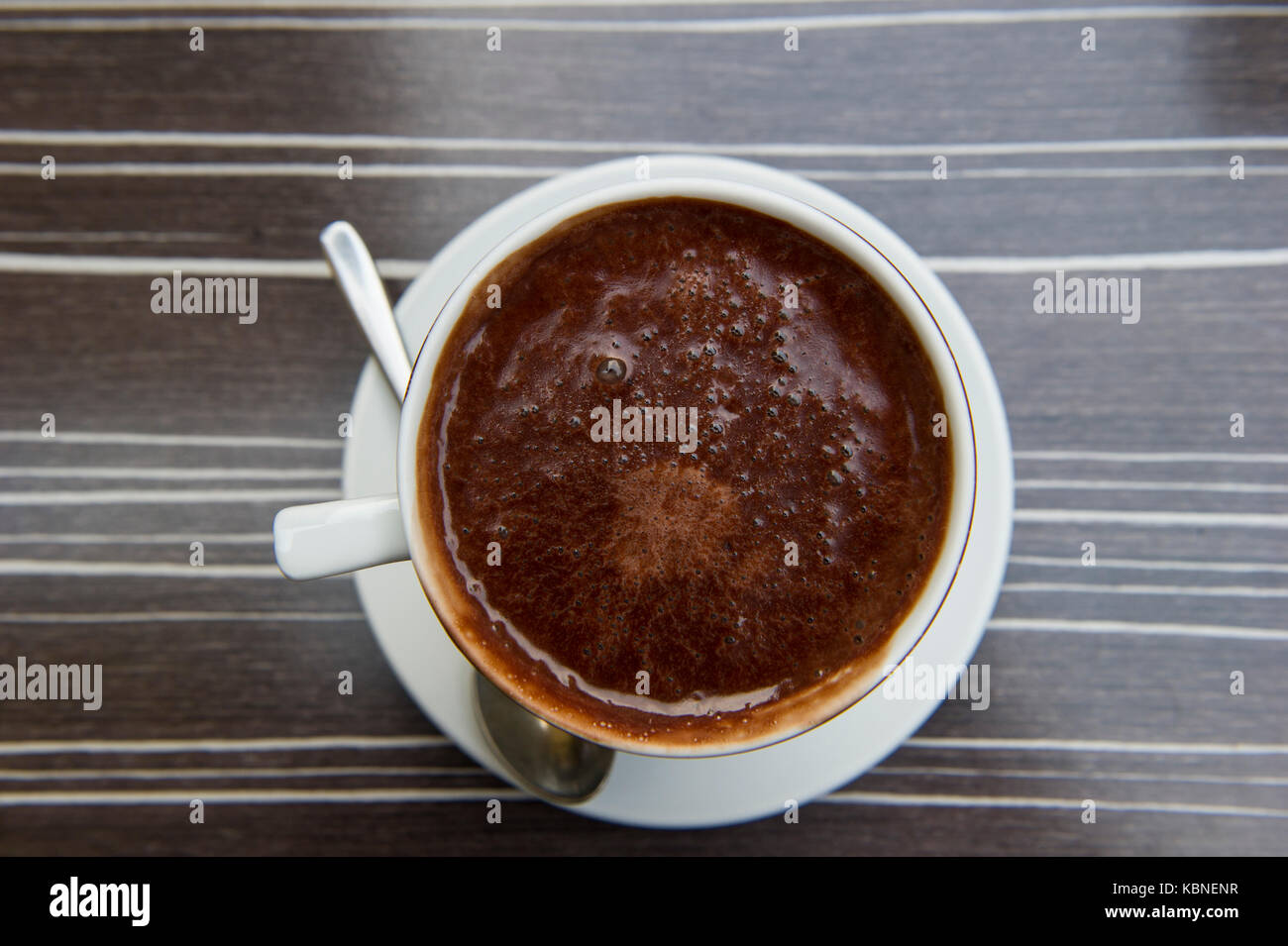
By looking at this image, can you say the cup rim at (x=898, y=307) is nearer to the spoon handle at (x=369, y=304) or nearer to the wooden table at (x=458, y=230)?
the spoon handle at (x=369, y=304)

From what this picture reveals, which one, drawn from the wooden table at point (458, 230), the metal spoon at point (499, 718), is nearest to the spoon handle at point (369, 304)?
the metal spoon at point (499, 718)

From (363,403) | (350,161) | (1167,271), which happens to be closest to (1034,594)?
(1167,271)

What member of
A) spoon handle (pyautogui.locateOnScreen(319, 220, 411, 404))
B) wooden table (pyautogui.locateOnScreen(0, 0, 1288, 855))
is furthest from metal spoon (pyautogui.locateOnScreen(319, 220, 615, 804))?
wooden table (pyautogui.locateOnScreen(0, 0, 1288, 855))

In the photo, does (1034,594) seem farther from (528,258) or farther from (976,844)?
(528,258)

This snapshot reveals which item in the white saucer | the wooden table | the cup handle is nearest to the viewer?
the cup handle

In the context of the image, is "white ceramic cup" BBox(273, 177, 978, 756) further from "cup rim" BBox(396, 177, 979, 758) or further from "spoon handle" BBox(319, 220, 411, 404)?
"spoon handle" BBox(319, 220, 411, 404)

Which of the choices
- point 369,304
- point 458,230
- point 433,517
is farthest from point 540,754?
point 458,230

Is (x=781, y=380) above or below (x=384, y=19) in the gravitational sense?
below
